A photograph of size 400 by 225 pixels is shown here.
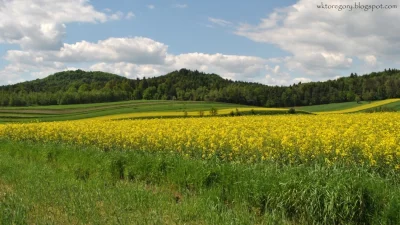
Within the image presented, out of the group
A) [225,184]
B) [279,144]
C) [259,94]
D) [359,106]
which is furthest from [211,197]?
[259,94]

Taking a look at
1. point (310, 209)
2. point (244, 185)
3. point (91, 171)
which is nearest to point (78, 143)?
point (91, 171)

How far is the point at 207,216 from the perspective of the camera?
652cm

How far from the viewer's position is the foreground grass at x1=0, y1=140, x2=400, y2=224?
627 cm

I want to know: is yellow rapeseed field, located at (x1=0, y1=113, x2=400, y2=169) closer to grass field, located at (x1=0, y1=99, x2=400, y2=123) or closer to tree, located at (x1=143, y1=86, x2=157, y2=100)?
grass field, located at (x1=0, y1=99, x2=400, y2=123)

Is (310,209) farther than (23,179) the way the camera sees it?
No

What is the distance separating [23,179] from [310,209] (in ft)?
24.3

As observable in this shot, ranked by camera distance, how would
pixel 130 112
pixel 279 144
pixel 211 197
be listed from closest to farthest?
pixel 211 197
pixel 279 144
pixel 130 112

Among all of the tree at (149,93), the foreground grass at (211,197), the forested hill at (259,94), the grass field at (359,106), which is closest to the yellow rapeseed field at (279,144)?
the foreground grass at (211,197)

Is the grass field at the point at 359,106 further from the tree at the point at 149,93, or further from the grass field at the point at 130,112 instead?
the tree at the point at 149,93

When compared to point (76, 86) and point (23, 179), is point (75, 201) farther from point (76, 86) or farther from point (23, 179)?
point (76, 86)

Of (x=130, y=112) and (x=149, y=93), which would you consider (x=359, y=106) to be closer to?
(x=130, y=112)

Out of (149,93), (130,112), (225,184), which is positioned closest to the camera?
(225,184)

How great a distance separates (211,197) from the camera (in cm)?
780

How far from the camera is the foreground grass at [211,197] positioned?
6270 millimetres
